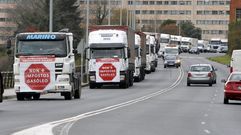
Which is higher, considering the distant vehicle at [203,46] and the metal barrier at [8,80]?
the distant vehicle at [203,46]

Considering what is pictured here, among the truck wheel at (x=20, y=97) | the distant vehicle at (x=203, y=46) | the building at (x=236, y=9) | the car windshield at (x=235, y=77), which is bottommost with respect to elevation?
the truck wheel at (x=20, y=97)

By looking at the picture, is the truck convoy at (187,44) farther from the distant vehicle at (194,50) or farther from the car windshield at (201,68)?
the car windshield at (201,68)

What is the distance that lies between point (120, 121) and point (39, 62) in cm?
1219

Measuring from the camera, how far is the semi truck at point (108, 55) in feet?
161

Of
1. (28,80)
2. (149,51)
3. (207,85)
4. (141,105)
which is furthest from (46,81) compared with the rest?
(149,51)

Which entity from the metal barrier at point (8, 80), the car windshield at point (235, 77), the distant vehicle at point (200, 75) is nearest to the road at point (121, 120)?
the car windshield at point (235, 77)

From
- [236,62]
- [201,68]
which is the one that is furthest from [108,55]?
[236,62]

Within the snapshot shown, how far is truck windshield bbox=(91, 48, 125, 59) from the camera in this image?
49.2 m

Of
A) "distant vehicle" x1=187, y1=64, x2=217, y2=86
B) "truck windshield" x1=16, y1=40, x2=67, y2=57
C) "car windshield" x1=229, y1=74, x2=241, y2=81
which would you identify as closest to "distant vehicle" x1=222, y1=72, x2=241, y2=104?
"car windshield" x1=229, y1=74, x2=241, y2=81

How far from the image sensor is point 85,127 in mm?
20156

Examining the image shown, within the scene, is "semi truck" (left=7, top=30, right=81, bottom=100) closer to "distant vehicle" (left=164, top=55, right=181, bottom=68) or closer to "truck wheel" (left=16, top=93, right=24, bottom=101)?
"truck wheel" (left=16, top=93, right=24, bottom=101)

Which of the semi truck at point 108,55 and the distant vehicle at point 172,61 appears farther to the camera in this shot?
the distant vehicle at point 172,61

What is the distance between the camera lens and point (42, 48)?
3438 centimetres

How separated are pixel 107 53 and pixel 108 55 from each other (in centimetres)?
14
